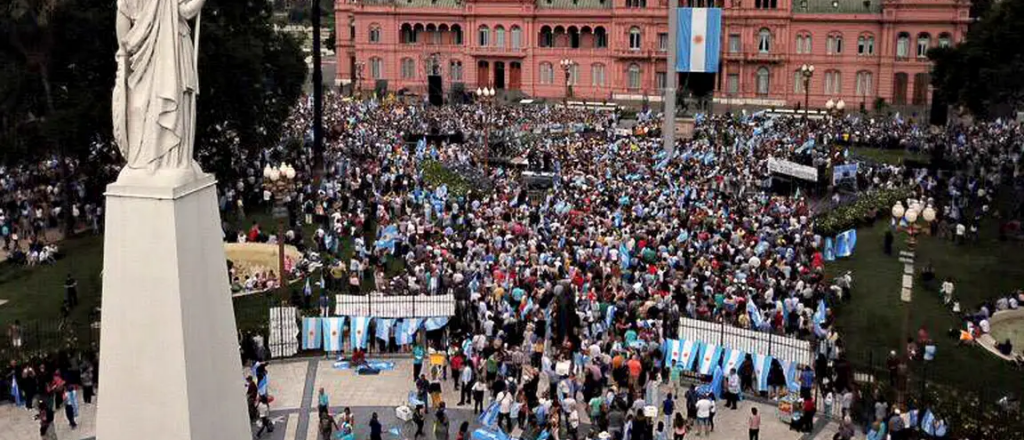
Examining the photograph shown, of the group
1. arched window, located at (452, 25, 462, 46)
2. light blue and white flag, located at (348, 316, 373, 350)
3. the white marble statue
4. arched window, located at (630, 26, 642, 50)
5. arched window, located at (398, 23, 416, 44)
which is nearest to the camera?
the white marble statue

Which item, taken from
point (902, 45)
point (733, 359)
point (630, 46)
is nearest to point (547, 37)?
point (630, 46)

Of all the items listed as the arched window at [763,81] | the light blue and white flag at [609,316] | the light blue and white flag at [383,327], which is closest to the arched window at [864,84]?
the arched window at [763,81]

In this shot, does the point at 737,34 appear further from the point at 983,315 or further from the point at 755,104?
the point at 983,315

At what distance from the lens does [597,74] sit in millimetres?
79438

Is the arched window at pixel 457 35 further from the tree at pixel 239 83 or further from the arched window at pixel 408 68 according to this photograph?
the tree at pixel 239 83

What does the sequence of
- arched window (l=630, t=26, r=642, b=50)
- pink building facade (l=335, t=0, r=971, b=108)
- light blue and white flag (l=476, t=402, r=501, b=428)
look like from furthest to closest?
arched window (l=630, t=26, r=642, b=50)
pink building facade (l=335, t=0, r=971, b=108)
light blue and white flag (l=476, t=402, r=501, b=428)

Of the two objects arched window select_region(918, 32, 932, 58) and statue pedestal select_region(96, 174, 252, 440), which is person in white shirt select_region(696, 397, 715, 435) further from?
arched window select_region(918, 32, 932, 58)

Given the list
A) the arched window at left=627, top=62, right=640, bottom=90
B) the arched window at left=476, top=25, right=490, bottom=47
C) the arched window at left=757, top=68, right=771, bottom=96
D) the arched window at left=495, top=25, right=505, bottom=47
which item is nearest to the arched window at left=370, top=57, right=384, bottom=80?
the arched window at left=476, top=25, right=490, bottom=47

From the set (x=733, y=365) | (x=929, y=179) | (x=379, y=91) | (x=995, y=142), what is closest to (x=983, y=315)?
(x=733, y=365)

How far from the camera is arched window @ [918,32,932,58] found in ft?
234

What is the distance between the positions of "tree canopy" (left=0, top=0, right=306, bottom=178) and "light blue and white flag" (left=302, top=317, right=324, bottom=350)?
41.8 feet

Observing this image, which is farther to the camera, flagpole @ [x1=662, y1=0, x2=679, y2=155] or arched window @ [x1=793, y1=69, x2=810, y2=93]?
arched window @ [x1=793, y1=69, x2=810, y2=93]

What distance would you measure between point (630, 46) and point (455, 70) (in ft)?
44.7

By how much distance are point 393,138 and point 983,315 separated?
1263 inches
